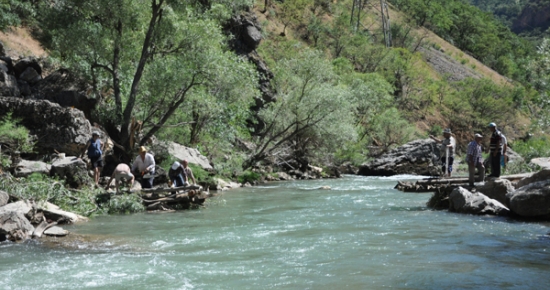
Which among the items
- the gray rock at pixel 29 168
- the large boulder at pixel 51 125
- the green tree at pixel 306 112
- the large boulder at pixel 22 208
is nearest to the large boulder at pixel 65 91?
the large boulder at pixel 51 125

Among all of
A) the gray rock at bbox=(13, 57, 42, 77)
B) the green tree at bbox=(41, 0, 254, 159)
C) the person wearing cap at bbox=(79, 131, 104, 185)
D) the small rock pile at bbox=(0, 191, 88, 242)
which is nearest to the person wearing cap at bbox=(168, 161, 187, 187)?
the person wearing cap at bbox=(79, 131, 104, 185)

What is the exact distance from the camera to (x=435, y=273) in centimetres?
824

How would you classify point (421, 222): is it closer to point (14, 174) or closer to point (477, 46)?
point (14, 174)

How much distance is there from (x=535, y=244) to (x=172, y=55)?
15.3 meters

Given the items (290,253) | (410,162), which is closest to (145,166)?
(290,253)

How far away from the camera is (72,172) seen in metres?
16.6

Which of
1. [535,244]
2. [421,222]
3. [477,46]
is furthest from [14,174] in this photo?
[477,46]

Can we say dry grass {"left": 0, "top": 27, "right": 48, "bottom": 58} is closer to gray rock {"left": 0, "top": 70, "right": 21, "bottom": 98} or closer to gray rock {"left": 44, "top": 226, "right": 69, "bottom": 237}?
gray rock {"left": 0, "top": 70, "right": 21, "bottom": 98}

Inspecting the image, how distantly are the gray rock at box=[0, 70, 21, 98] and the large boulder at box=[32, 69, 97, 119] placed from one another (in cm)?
90

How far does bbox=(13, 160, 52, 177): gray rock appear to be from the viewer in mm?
15766

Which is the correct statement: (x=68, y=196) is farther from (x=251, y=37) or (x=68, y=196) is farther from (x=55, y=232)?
(x=251, y=37)

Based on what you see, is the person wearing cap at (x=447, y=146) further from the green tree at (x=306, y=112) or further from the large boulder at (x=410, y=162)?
the large boulder at (x=410, y=162)

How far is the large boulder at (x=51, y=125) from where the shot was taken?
61.1 ft

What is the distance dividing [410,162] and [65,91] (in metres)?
23.4
